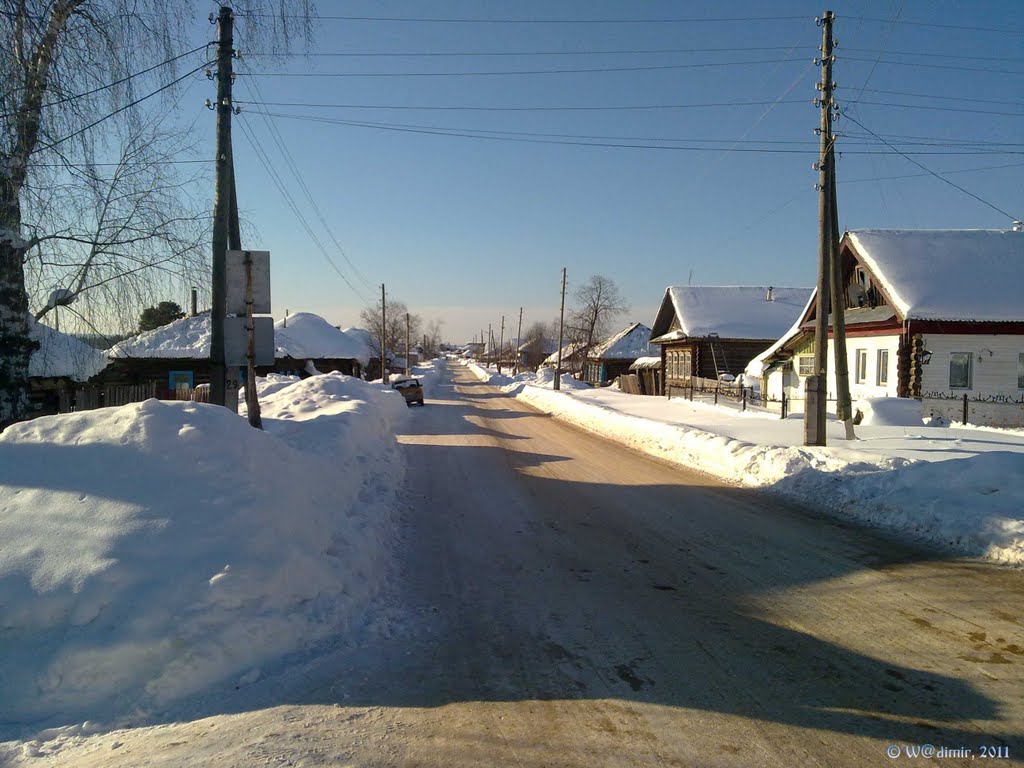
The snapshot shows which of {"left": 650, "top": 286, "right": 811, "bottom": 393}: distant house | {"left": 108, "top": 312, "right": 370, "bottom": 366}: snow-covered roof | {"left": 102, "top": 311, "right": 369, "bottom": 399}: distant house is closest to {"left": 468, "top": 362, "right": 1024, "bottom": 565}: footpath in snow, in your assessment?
{"left": 108, "top": 312, "right": 370, "bottom": 366}: snow-covered roof

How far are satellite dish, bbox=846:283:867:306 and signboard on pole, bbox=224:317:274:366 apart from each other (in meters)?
23.8

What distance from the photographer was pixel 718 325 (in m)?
41.7

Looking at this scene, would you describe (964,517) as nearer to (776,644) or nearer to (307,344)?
(776,644)

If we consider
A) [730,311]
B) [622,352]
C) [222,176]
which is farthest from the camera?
[622,352]

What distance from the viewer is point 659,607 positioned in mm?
5598

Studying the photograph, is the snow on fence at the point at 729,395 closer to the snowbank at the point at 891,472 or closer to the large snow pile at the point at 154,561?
the snowbank at the point at 891,472

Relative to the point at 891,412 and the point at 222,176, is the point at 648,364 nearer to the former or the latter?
the point at 891,412

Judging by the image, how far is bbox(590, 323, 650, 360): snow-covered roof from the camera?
217ft

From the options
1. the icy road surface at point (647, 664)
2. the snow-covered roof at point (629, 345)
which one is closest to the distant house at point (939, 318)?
the icy road surface at point (647, 664)

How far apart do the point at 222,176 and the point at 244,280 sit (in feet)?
11.2

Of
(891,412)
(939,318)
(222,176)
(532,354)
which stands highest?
(222,176)

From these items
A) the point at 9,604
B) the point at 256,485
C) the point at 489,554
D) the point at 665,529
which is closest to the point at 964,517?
the point at 665,529

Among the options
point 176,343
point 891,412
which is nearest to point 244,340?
point 891,412

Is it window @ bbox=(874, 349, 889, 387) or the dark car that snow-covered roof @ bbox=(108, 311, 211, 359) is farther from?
window @ bbox=(874, 349, 889, 387)
